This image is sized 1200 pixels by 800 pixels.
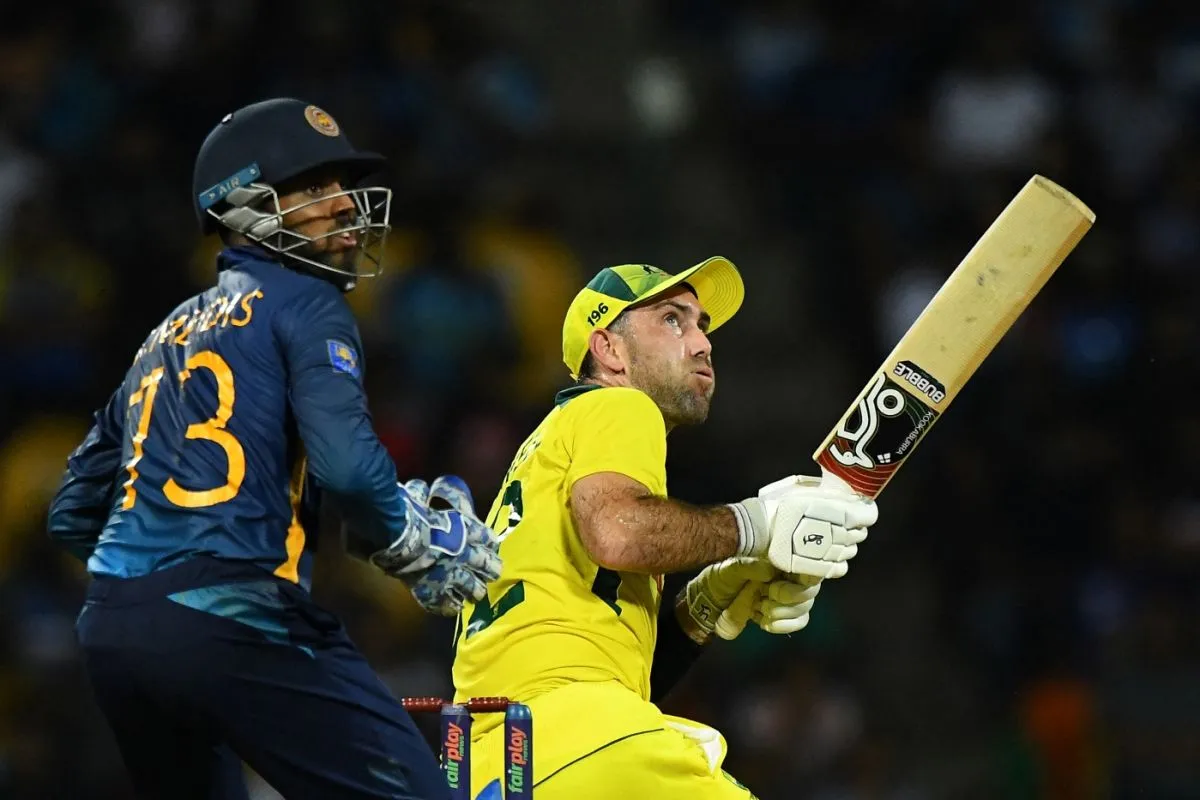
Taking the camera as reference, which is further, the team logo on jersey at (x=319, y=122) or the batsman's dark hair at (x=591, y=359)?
the batsman's dark hair at (x=591, y=359)

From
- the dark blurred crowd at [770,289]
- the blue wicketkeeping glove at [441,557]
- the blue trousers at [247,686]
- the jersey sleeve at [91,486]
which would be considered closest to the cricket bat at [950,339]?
the blue wicketkeeping glove at [441,557]

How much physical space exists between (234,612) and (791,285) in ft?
19.2

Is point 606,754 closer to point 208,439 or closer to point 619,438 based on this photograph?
point 619,438

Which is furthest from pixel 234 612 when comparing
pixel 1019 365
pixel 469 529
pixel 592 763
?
pixel 1019 365

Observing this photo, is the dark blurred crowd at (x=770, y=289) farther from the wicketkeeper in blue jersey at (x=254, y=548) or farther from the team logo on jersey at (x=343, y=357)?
the team logo on jersey at (x=343, y=357)

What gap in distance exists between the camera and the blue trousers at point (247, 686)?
2.91 m

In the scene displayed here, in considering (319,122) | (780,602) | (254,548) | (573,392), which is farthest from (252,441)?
(780,602)

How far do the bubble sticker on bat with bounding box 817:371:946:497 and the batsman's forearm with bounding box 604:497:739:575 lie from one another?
46cm

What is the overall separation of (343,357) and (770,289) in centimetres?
563

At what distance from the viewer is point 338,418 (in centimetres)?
298

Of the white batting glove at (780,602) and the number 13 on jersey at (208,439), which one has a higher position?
the number 13 on jersey at (208,439)

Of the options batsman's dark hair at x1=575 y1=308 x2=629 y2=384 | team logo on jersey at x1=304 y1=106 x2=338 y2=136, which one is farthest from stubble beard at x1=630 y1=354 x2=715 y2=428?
team logo on jersey at x1=304 y1=106 x2=338 y2=136

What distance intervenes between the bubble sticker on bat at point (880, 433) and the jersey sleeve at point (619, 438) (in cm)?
45

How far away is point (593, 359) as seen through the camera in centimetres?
418
